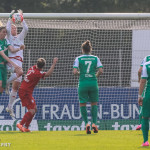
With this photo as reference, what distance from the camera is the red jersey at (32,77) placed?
13.8m

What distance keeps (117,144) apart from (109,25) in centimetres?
652

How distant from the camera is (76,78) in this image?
58.6ft

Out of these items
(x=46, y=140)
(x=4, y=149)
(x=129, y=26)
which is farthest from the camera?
(x=129, y=26)

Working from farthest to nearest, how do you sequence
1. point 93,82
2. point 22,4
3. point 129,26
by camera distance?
point 22,4 < point 129,26 < point 93,82

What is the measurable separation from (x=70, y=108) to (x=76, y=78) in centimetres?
132

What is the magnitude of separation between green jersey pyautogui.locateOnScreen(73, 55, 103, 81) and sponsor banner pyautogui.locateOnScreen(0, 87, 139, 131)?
4062 millimetres

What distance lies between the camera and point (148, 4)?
36.5 metres

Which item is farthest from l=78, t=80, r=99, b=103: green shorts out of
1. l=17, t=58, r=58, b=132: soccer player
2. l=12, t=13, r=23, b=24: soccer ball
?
l=12, t=13, r=23, b=24: soccer ball

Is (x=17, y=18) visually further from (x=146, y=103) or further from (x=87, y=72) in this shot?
(x=146, y=103)

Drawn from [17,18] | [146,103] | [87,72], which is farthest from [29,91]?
[146,103]

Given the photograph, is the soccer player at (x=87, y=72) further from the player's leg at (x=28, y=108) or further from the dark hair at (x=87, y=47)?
the player's leg at (x=28, y=108)

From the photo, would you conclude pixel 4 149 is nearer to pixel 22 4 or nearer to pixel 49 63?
pixel 49 63

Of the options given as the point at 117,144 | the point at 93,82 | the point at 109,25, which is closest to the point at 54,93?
the point at 109,25

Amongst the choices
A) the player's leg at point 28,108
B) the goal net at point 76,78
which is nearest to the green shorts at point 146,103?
the player's leg at point 28,108
